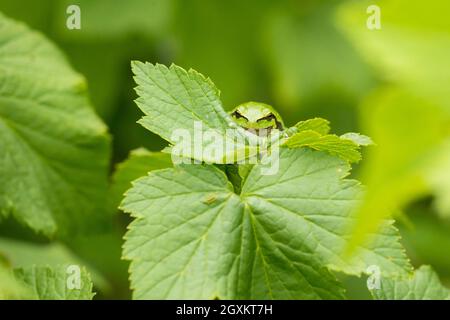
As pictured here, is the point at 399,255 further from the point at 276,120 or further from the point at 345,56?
the point at 345,56

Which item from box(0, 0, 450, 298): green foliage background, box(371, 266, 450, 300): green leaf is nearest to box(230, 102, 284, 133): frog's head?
box(371, 266, 450, 300): green leaf

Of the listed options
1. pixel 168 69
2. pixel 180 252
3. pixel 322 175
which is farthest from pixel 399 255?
pixel 168 69

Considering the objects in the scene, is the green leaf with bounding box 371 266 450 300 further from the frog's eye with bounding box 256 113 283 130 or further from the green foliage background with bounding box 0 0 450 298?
the green foliage background with bounding box 0 0 450 298

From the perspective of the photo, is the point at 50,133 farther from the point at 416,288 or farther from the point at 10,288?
the point at 416,288

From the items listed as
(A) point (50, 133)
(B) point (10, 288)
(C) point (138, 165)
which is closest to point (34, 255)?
(A) point (50, 133)

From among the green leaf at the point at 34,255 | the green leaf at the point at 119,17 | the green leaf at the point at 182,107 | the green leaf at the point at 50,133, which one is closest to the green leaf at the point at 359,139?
the green leaf at the point at 182,107

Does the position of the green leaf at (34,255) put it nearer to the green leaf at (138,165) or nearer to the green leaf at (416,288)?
the green leaf at (138,165)
